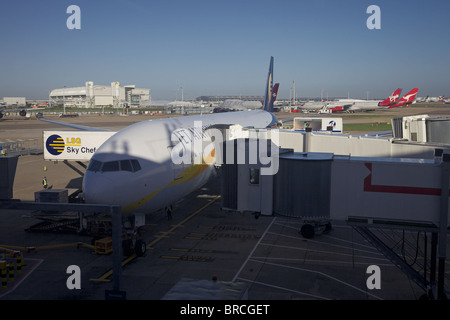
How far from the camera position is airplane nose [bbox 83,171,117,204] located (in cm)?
1742

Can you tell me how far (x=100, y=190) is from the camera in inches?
687

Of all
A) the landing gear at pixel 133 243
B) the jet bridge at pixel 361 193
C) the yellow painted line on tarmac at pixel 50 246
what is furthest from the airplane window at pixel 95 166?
the jet bridge at pixel 361 193

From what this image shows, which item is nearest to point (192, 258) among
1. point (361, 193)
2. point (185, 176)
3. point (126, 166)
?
point (185, 176)

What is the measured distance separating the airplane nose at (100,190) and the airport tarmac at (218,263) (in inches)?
128

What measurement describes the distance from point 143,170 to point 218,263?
5631mm

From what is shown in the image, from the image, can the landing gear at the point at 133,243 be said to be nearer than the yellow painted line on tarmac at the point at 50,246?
Yes

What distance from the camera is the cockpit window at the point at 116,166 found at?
59.9ft

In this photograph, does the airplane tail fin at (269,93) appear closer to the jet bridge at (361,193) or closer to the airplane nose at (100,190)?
the airplane nose at (100,190)

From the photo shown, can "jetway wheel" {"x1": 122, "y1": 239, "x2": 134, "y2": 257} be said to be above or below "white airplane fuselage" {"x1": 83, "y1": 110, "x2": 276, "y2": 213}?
below

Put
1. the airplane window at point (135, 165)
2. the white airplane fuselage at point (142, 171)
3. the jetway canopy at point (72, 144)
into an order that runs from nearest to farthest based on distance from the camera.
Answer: the white airplane fuselage at point (142, 171), the airplane window at point (135, 165), the jetway canopy at point (72, 144)

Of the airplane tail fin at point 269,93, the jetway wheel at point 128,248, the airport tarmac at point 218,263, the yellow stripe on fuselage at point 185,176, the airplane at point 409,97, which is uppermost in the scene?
the airplane at point 409,97

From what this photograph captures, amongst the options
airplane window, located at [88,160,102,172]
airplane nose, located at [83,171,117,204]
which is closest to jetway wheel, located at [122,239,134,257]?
airplane nose, located at [83,171,117,204]

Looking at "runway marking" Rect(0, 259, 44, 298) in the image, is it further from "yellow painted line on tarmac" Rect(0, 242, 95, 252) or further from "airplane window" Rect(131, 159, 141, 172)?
"airplane window" Rect(131, 159, 141, 172)
